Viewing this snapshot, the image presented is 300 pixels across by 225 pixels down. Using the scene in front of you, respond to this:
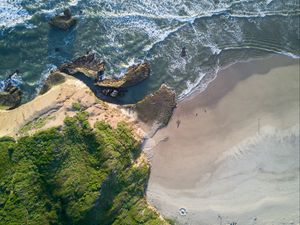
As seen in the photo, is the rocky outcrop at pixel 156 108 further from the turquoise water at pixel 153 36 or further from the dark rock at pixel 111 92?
the dark rock at pixel 111 92

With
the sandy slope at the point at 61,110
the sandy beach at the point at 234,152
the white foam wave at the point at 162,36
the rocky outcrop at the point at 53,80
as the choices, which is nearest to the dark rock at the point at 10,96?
the sandy slope at the point at 61,110

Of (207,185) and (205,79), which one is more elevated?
(205,79)

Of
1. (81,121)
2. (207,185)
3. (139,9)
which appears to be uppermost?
(139,9)

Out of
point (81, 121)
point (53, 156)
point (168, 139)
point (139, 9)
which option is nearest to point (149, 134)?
point (168, 139)

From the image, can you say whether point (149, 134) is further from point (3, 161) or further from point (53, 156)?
point (3, 161)

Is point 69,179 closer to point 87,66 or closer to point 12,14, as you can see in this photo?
point 87,66

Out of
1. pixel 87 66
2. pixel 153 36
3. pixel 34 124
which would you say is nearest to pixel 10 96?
pixel 34 124
